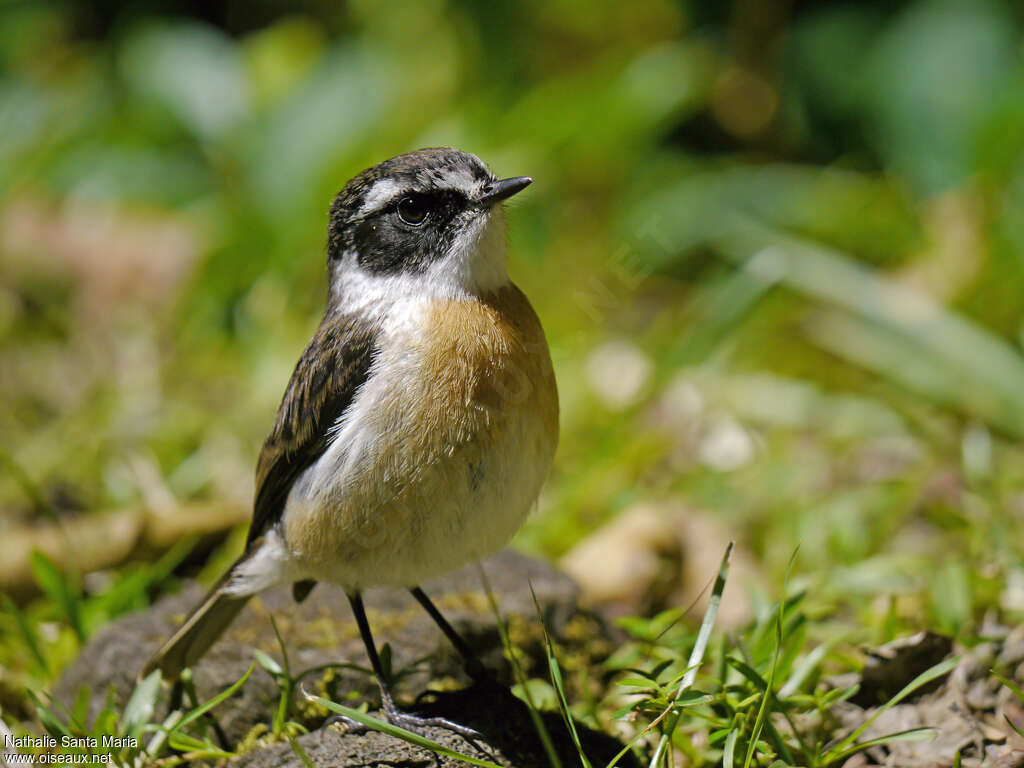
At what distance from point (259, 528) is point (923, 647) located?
2.21m

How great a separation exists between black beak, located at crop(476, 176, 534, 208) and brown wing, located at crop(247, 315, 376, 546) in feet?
1.84

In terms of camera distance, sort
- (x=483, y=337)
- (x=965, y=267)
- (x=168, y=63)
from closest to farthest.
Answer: (x=483, y=337) < (x=965, y=267) < (x=168, y=63)

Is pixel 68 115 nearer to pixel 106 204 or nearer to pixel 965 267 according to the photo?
pixel 106 204

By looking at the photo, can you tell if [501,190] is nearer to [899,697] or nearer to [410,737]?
[410,737]

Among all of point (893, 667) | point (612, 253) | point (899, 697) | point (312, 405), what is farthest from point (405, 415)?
point (612, 253)

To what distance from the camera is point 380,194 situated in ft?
11.3

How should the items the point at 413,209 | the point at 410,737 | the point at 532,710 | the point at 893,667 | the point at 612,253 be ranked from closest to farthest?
the point at 532,710 < the point at 410,737 < the point at 893,667 < the point at 413,209 < the point at 612,253

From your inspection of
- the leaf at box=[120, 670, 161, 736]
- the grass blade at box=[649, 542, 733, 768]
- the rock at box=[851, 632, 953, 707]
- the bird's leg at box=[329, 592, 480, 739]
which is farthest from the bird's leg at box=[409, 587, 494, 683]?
the rock at box=[851, 632, 953, 707]

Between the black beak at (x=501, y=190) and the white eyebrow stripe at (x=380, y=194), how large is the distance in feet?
0.86

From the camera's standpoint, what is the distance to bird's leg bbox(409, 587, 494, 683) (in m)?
3.40

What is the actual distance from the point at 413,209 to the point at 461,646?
4.78 feet

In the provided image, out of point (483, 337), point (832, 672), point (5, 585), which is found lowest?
point (832, 672)

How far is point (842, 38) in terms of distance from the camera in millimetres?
8070

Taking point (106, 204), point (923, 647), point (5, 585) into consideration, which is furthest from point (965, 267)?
point (106, 204)
